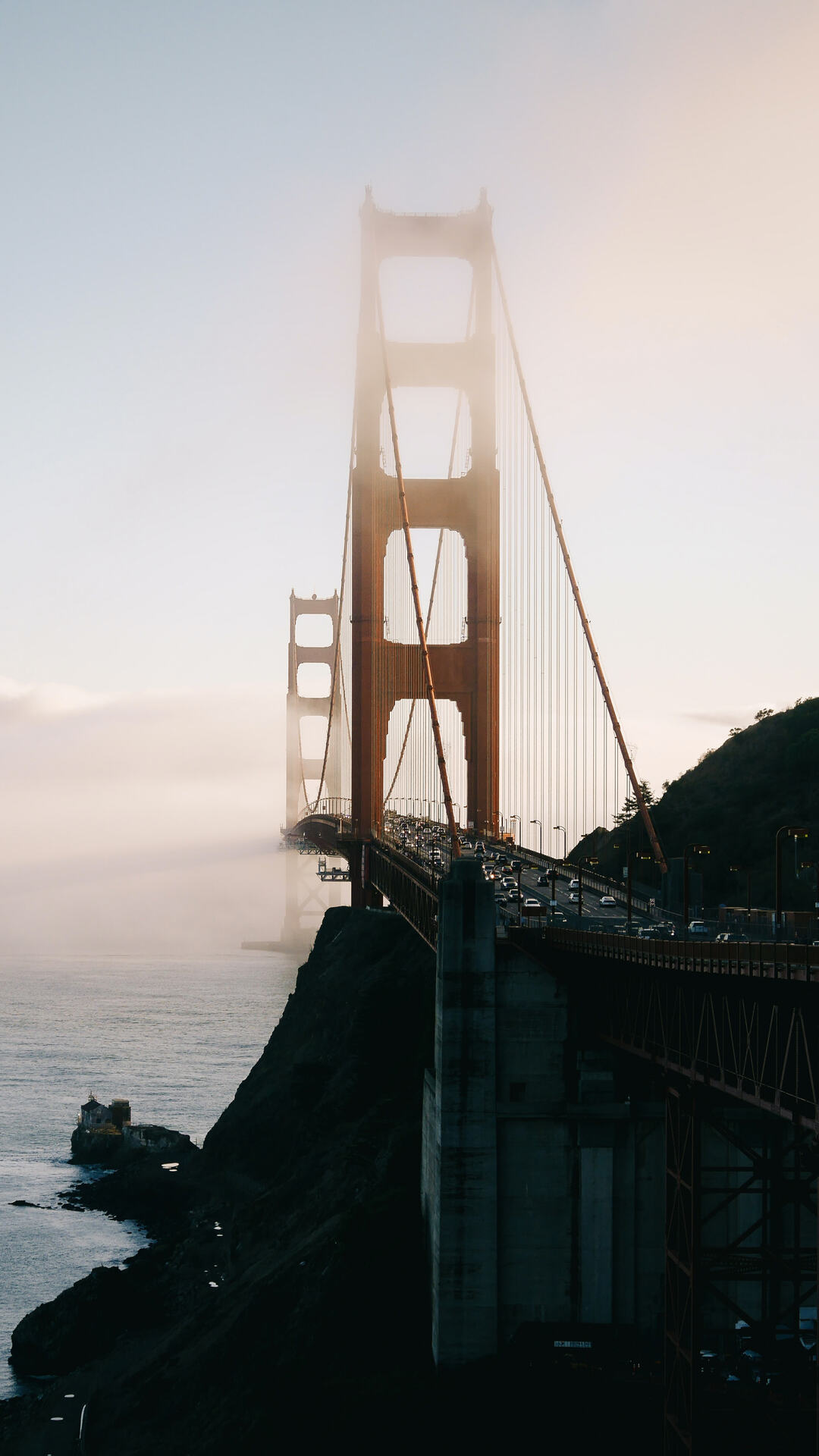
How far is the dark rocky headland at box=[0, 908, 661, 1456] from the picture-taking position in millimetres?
30734

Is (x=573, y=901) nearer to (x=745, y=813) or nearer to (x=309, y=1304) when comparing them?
(x=309, y=1304)

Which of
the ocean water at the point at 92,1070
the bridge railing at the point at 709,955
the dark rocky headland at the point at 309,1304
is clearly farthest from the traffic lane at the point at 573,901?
the ocean water at the point at 92,1070

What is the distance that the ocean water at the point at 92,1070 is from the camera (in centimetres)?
5719

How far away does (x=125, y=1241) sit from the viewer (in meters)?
59.2

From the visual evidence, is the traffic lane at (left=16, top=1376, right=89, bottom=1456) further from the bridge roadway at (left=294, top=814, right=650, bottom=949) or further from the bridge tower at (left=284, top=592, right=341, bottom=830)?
the bridge tower at (left=284, top=592, right=341, bottom=830)

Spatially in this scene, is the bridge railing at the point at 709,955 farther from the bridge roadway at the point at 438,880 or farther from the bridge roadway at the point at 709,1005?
the bridge roadway at the point at 438,880

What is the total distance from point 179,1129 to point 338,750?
152ft

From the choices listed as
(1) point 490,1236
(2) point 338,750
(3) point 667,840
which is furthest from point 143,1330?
(2) point 338,750

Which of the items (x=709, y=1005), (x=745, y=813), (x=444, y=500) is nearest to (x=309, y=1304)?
(x=709, y=1005)

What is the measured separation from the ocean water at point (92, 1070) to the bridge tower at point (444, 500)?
2224 centimetres

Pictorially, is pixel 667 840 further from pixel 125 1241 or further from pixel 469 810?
pixel 125 1241

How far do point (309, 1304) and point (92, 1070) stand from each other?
6695 centimetres

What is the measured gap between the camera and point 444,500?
65500 millimetres

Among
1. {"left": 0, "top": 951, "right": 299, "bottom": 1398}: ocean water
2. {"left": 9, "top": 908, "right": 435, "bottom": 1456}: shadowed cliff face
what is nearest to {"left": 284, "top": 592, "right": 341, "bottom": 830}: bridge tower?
{"left": 0, "top": 951, "right": 299, "bottom": 1398}: ocean water
